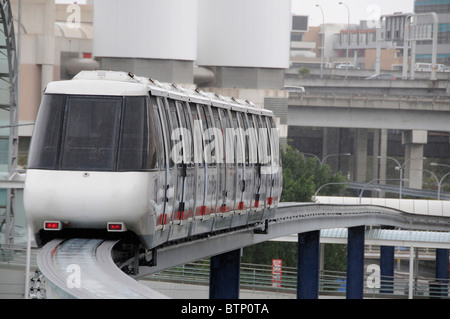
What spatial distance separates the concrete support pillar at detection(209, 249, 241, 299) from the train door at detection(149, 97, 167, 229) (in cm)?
1750

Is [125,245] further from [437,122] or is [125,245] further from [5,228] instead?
[437,122]

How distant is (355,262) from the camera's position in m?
57.9

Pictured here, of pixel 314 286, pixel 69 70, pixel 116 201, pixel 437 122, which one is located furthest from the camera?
pixel 437 122

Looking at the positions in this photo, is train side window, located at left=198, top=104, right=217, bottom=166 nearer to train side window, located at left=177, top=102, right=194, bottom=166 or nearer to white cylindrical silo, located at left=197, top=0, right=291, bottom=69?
train side window, located at left=177, top=102, right=194, bottom=166

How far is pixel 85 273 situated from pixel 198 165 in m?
7.24

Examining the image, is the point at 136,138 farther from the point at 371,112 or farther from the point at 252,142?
the point at 371,112

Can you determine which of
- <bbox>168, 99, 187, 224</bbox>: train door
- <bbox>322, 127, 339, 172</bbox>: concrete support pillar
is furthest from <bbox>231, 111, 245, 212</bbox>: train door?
<bbox>322, 127, 339, 172</bbox>: concrete support pillar

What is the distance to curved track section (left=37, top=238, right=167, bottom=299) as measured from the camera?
11.8 meters

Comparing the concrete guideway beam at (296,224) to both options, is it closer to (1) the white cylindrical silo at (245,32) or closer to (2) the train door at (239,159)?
(2) the train door at (239,159)

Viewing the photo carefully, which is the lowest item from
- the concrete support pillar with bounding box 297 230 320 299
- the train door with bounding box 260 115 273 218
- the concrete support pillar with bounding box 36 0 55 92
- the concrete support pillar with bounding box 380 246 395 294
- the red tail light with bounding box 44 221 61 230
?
the concrete support pillar with bounding box 380 246 395 294
